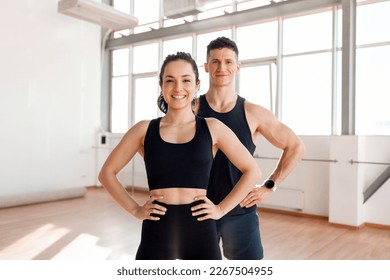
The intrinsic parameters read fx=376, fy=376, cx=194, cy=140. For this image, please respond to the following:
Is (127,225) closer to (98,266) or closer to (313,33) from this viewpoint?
(98,266)

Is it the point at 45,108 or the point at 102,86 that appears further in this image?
the point at 102,86

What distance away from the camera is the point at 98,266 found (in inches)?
58.6

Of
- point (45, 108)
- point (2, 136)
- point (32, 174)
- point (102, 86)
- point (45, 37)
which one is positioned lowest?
point (32, 174)

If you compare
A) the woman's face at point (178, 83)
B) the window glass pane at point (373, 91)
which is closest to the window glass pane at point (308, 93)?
the window glass pane at point (373, 91)

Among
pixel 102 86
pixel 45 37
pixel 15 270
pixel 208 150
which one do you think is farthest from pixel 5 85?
pixel 208 150

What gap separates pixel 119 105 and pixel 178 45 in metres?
2.15

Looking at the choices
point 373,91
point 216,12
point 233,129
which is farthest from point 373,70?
point 233,129

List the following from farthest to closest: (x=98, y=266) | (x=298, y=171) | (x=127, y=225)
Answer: (x=298, y=171) < (x=127, y=225) < (x=98, y=266)

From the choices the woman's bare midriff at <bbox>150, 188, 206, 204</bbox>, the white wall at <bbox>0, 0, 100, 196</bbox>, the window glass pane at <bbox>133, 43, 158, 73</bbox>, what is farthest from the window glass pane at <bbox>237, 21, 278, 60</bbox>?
the woman's bare midriff at <bbox>150, 188, 206, 204</bbox>

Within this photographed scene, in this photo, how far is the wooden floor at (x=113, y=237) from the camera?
376 centimetres

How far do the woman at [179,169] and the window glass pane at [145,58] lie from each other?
277 inches

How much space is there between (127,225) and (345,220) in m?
2.89

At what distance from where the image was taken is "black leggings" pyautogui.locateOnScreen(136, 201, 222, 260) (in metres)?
1.18

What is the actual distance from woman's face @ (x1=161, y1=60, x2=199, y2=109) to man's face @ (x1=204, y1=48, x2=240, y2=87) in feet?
1.02
